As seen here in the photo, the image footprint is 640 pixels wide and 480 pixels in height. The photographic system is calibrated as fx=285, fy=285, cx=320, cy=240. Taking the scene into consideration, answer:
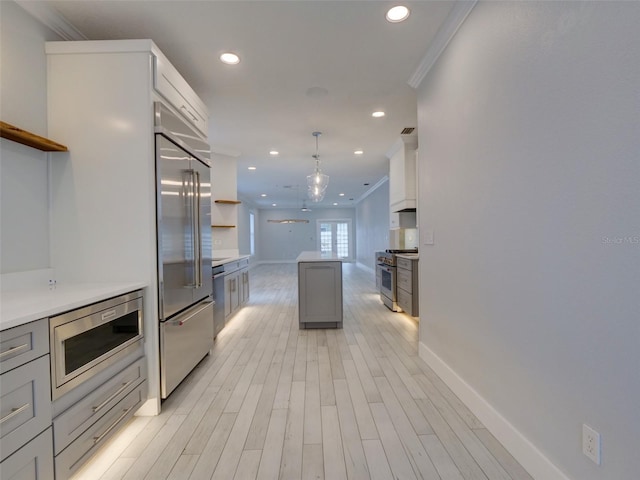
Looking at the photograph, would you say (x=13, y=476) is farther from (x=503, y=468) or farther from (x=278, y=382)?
(x=503, y=468)

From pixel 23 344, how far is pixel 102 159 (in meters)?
1.26

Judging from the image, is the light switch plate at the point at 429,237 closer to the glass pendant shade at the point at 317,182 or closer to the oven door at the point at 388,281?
the oven door at the point at 388,281

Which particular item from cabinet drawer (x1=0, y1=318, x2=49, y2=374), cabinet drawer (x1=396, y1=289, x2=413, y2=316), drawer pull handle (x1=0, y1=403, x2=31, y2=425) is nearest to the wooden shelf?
cabinet drawer (x1=0, y1=318, x2=49, y2=374)

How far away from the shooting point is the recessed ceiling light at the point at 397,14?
1.94 metres

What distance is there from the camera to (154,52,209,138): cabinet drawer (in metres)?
1.99

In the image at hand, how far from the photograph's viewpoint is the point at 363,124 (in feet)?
12.9

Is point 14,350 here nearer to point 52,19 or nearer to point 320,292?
point 52,19

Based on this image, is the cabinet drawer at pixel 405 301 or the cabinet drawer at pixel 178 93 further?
the cabinet drawer at pixel 405 301

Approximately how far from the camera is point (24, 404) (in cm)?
112

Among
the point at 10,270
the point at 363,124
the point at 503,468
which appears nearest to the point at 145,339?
the point at 10,270

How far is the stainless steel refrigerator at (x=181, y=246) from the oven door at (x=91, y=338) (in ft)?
0.74

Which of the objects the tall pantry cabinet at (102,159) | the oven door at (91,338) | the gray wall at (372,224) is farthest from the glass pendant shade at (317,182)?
the gray wall at (372,224)

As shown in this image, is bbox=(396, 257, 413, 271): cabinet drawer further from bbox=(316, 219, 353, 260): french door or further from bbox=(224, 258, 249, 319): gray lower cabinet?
bbox=(316, 219, 353, 260): french door

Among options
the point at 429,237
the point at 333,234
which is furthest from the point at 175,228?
the point at 333,234
